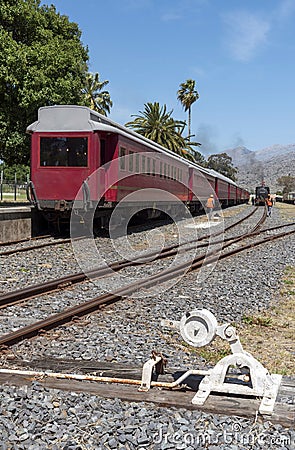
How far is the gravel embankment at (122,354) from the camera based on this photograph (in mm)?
3510

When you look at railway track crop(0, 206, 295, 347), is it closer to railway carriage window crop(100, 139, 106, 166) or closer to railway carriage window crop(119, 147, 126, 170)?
railway carriage window crop(119, 147, 126, 170)

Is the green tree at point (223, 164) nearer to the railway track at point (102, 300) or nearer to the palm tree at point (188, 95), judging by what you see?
the palm tree at point (188, 95)

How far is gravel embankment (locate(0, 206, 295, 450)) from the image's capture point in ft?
11.5

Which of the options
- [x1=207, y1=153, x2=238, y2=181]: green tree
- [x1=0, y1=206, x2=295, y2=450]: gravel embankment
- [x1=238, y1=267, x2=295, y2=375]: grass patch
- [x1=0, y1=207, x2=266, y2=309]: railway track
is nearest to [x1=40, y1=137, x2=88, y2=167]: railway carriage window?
[x1=0, y1=207, x2=266, y2=309]: railway track

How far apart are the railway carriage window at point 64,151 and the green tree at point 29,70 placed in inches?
336

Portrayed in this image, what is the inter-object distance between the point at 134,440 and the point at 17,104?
73.2 feet

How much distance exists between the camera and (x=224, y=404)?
392cm

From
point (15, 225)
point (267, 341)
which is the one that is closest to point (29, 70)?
point (15, 225)

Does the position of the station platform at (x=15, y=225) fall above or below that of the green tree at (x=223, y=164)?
below

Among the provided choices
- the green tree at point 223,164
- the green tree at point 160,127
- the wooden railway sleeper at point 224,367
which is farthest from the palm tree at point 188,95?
the wooden railway sleeper at point 224,367

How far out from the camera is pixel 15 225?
15562 millimetres

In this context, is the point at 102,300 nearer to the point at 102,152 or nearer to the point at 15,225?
the point at 102,152

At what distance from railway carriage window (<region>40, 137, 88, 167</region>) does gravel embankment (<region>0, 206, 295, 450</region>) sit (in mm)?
4187

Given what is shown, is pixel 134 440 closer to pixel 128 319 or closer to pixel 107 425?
pixel 107 425
